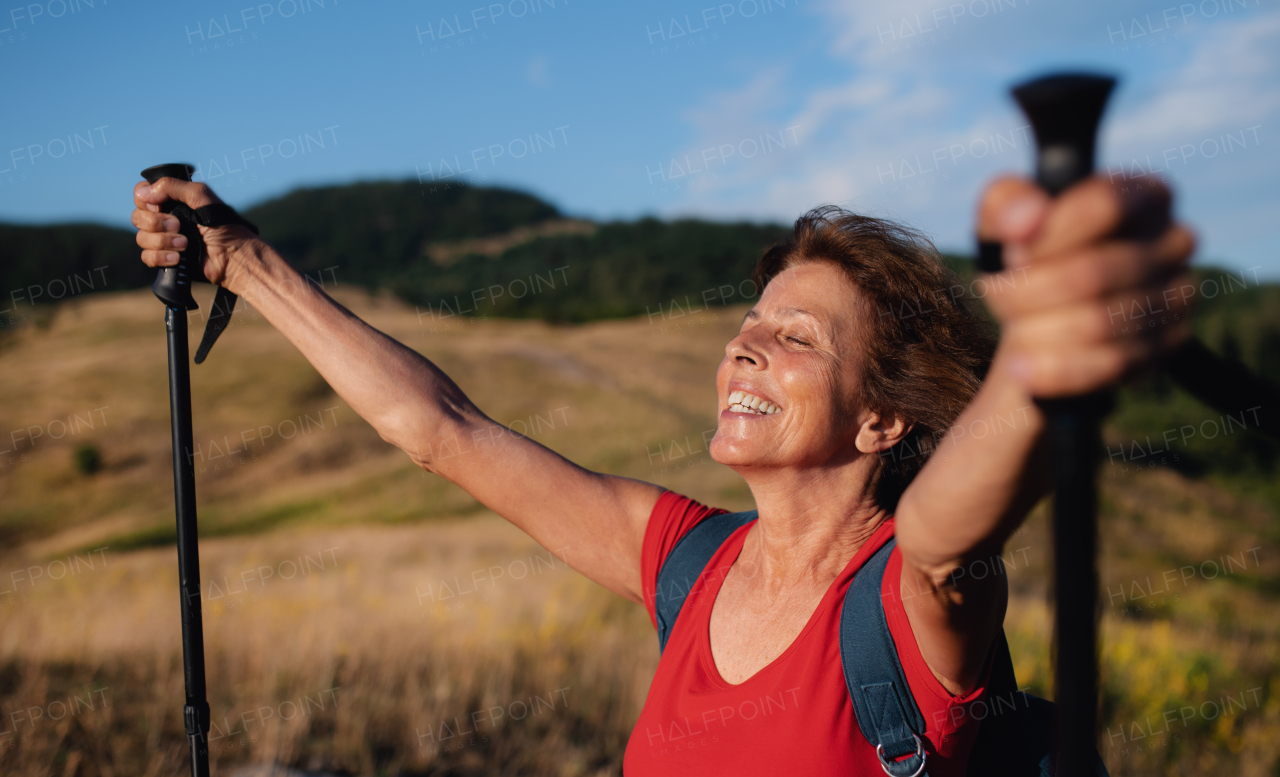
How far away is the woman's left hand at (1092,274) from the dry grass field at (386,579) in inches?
71.2

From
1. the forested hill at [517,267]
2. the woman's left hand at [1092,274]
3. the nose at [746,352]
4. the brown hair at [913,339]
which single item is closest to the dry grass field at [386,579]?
the nose at [746,352]

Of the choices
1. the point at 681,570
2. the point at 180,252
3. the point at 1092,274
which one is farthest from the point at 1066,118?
the point at 180,252

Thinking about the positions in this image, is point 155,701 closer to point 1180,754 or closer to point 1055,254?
point 1055,254

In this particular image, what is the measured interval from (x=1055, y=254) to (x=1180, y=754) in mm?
6306

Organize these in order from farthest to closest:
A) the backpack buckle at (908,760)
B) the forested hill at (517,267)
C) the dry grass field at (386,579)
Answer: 1. the forested hill at (517,267)
2. the dry grass field at (386,579)
3. the backpack buckle at (908,760)

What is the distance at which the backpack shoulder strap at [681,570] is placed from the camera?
2.35 m

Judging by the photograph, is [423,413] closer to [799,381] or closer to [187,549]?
[187,549]

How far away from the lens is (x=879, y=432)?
223 cm

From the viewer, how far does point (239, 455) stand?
28844 mm

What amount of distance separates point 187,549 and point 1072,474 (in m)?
2.15

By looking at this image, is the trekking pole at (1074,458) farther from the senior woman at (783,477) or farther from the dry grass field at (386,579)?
the dry grass field at (386,579)

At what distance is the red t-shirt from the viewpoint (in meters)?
1.62

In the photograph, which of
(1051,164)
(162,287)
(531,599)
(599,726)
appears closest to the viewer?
(1051,164)

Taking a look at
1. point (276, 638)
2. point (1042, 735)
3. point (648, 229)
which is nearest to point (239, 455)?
point (276, 638)
